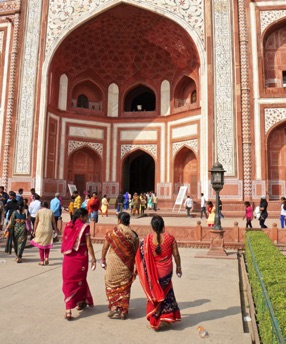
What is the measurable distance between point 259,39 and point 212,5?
2723 mm

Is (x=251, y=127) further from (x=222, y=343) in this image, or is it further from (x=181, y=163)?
(x=222, y=343)

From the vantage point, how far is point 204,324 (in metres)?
3.16

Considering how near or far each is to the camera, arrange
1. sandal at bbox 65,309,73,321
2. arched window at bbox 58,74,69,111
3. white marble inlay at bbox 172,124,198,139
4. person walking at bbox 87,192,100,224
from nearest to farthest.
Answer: sandal at bbox 65,309,73,321 < person walking at bbox 87,192,100,224 < white marble inlay at bbox 172,124,198,139 < arched window at bbox 58,74,69,111

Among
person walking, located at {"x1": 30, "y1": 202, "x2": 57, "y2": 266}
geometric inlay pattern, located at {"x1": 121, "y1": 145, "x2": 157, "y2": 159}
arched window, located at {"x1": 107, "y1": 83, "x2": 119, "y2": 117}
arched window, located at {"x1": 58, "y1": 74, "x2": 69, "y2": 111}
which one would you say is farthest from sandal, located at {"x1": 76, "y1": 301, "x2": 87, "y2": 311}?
arched window, located at {"x1": 107, "y1": 83, "x2": 119, "y2": 117}

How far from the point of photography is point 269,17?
50.5ft

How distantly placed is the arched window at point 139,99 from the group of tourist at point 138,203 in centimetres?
612

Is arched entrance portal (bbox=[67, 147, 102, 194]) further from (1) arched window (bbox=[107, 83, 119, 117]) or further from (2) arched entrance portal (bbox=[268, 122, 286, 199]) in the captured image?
(2) arched entrance portal (bbox=[268, 122, 286, 199])

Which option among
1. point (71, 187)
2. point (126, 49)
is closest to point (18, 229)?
point (71, 187)

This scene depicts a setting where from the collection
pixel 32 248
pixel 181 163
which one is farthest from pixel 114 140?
pixel 32 248

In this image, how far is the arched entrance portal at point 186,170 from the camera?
1731 centimetres

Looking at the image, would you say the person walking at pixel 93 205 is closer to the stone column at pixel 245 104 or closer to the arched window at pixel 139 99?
the stone column at pixel 245 104

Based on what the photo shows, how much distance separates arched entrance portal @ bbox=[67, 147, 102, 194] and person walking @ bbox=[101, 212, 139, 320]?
1523cm

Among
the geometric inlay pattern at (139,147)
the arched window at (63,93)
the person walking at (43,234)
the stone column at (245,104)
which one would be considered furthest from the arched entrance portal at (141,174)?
the person walking at (43,234)

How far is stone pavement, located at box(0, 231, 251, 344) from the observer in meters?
2.81
